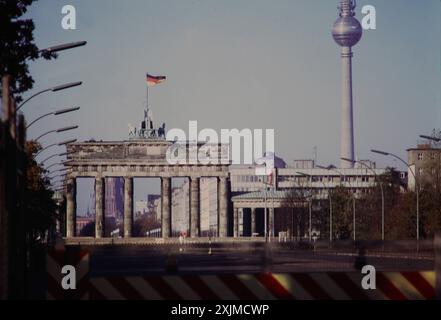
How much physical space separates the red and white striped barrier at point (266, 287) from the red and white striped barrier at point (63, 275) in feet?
1.35

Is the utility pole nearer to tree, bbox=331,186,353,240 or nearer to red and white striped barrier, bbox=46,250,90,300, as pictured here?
red and white striped barrier, bbox=46,250,90,300

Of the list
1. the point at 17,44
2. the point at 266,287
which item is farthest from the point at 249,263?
the point at 266,287

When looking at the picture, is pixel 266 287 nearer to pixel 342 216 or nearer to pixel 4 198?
pixel 4 198

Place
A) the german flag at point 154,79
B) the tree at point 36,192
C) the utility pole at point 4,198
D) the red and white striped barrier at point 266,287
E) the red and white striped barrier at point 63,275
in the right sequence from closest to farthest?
the red and white striped barrier at point 63,275 → the red and white striped barrier at point 266,287 → the utility pole at point 4,198 → the tree at point 36,192 → the german flag at point 154,79

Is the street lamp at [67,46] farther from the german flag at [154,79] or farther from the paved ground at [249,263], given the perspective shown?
the german flag at [154,79]

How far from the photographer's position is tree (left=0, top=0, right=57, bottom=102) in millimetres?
37631

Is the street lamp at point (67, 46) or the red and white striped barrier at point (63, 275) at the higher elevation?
the street lamp at point (67, 46)

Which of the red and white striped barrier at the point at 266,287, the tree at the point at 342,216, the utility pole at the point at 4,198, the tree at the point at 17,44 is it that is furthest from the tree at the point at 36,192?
the red and white striped barrier at the point at 266,287

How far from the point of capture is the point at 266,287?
19.2 metres

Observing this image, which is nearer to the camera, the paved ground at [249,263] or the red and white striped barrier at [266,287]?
the red and white striped barrier at [266,287]

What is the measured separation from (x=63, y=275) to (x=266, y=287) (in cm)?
301

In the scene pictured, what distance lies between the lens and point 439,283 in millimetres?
18250

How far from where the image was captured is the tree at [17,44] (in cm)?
3763
